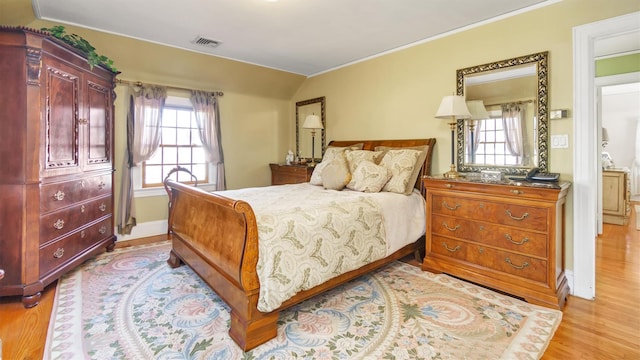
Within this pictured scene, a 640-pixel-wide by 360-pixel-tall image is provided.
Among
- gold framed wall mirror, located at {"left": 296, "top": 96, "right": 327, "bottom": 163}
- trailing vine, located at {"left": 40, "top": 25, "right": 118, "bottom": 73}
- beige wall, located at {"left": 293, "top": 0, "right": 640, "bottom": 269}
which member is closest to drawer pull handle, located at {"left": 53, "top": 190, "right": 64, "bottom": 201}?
trailing vine, located at {"left": 40, "top": 25, "right": 118, "bottom": 73}

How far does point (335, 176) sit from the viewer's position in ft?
10.9

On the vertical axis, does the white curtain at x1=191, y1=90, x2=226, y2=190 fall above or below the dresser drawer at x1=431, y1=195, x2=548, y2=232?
above

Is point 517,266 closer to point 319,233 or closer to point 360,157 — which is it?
point 319,233

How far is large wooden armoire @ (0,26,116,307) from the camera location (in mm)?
2250

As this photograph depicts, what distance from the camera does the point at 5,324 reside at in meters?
2.01

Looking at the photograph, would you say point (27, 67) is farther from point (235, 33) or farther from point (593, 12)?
point (593, 12)

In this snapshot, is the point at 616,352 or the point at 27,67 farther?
the point at 27,67

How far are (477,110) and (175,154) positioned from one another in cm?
408

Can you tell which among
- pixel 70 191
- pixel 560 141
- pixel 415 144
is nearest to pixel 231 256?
pixel 70 191

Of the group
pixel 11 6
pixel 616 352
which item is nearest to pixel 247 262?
pixel 616 352

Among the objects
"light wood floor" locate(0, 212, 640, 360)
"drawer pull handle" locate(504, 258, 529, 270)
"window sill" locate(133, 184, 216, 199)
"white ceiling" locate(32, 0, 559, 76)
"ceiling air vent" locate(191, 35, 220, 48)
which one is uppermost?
"ceiling air vent" locate(191, 35, 220, 48)

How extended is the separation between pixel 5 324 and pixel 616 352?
12.6 feet

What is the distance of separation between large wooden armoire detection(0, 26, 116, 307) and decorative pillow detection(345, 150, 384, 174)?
2.76 metres

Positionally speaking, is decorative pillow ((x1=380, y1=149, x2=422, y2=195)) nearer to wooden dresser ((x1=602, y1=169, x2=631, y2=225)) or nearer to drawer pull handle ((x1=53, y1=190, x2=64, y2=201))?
drawer pull handle ((x1=53, y1=190, x2=64, y2=201))
